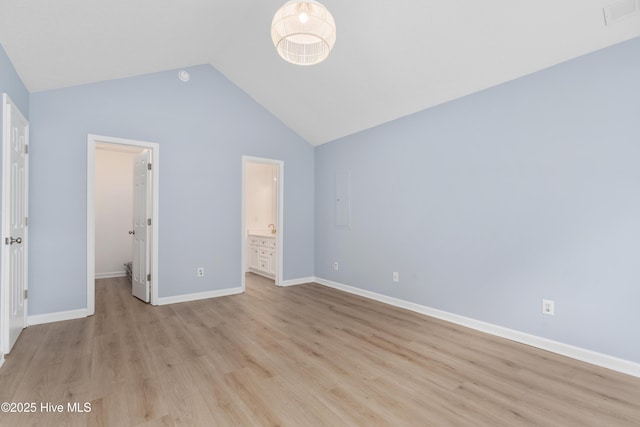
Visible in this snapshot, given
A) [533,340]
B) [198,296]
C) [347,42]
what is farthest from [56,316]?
[533,340]

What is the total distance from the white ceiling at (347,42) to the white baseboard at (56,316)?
2501 millimetres

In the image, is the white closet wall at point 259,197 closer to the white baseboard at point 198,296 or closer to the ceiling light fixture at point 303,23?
the white baseboard at point 198,296

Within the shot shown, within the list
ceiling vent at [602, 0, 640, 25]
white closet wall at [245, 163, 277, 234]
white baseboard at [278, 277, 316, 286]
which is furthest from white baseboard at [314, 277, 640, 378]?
white closet wall at [245, 163, 277, 234]

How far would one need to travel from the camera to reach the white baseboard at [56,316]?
340 centimetres

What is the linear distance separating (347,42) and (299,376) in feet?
10.7

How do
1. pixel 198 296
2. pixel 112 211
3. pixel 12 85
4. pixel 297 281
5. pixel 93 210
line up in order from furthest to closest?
pixel 112 211
pixel 297 281
pixel 198 296
pixel 93 210
pixel 12 85

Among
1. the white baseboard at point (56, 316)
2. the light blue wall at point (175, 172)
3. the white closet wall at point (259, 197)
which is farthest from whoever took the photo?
the white closet wall at point (259, 197)

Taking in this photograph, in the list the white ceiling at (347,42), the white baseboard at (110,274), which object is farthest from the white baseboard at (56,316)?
the white baseboard at (110,274)

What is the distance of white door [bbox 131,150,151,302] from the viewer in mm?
4223

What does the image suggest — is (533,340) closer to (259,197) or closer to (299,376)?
(299,376)

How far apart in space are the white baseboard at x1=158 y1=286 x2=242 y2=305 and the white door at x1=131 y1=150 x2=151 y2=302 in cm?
26

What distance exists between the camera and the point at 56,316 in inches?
138

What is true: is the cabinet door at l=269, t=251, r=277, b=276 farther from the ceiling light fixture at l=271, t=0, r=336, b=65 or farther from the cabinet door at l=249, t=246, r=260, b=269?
the ceiling light fixture at l=271, t=0, r=336, b=65

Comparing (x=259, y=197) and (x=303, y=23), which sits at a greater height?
(x=303, y=23)
